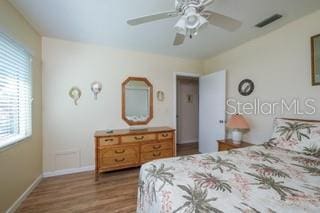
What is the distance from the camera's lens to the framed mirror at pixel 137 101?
338 cm

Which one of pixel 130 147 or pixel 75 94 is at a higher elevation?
pixel 75 94

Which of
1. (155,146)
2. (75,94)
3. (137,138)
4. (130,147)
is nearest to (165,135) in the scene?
(155,146)

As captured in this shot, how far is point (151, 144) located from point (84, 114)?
4.48 ft

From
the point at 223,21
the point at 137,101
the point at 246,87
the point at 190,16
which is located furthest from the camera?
the point at 137,101

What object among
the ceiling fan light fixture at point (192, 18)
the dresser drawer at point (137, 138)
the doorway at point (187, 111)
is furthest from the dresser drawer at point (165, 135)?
the ceiling fan light fixture at point (192, 18)

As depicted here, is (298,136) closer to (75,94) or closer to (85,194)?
(85,194)

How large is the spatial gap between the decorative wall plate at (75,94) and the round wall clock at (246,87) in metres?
3.02

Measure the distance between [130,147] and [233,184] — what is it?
2091 millimetres

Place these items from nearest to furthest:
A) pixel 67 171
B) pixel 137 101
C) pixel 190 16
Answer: pixel 190 16, pixel 67 171, pixel 137 101

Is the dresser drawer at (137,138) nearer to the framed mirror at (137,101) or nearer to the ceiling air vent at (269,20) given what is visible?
the framed mirror at (137,101)

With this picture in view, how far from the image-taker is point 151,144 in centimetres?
312

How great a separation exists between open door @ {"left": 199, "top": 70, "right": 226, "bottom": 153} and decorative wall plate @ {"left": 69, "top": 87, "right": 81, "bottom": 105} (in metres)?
2.69

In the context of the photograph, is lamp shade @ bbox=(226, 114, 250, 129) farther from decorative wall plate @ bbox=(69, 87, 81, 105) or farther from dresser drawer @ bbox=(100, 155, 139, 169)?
decorative wall plate @ bbox=(69, 87, 81, 105)

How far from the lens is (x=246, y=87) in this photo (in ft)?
10.0
